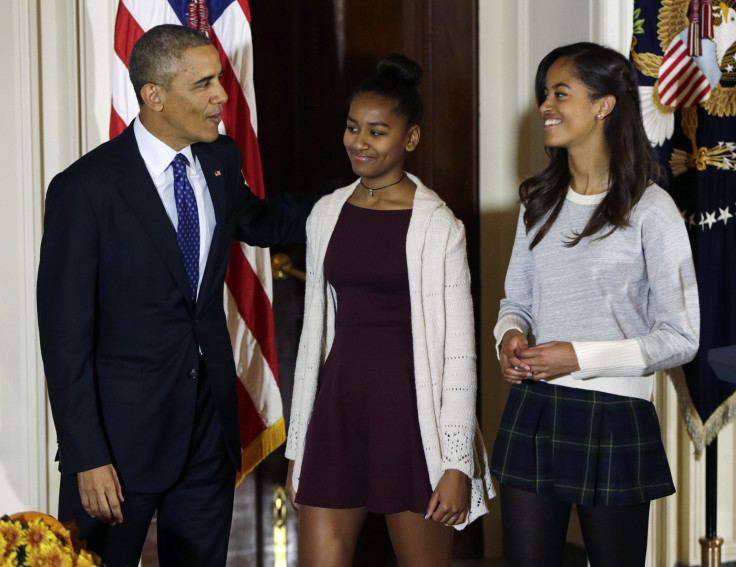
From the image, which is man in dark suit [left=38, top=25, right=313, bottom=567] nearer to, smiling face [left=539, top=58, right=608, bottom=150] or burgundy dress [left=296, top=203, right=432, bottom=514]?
burgundy dress [left=296, top=203, right=432, bottom=514]

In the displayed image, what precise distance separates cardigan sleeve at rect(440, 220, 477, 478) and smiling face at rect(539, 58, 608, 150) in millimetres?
336

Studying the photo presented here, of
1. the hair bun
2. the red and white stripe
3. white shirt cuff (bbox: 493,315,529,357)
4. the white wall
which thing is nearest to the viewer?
white shirt cuff (bbox: 493,315,529,357)

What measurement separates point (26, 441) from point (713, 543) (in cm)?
236

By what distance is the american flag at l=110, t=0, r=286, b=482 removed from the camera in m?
2.66

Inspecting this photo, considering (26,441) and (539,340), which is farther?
(26,441)

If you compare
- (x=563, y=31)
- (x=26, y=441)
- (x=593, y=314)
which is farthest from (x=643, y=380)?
(x=26, y=441)

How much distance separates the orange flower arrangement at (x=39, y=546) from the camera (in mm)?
1254

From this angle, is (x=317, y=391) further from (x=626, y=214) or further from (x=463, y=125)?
(x=463, y=125)

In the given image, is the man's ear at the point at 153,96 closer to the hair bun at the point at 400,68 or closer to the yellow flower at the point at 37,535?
the hair bun at the point at 400,68

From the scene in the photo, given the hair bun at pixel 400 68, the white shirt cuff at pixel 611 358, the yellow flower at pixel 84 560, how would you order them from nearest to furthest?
the yellow flower at pixel 84 560, the white shirt cuff at pixel 611 358, the hair bun at pixel 400 68

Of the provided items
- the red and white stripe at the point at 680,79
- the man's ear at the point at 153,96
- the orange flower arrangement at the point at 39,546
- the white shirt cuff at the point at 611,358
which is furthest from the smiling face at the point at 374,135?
the red and white stripe at the point at 680,79

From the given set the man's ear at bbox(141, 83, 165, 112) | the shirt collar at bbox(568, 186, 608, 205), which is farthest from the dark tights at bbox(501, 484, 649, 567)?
the man's ear at bbox(141, 83, 165, 112)

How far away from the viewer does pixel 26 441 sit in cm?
268

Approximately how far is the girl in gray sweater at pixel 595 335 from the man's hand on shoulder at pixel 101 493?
861 millimetres
